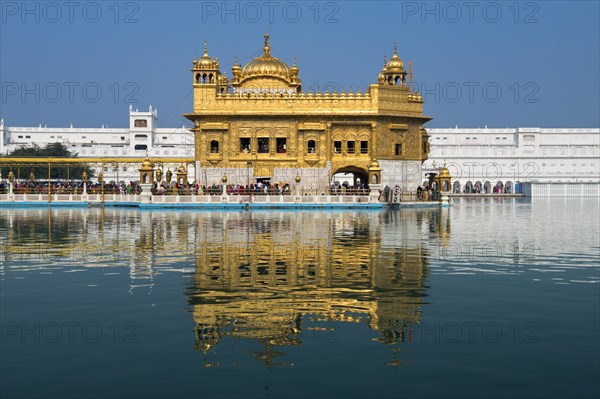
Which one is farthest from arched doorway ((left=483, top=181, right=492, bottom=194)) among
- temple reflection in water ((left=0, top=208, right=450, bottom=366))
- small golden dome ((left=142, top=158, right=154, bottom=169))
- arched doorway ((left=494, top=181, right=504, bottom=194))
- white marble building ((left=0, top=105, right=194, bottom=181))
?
temple reflection in water ((left=0, top=208, right=450, bottom=366))

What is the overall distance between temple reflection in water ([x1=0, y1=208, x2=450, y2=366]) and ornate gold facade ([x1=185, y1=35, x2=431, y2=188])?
18.5 metres

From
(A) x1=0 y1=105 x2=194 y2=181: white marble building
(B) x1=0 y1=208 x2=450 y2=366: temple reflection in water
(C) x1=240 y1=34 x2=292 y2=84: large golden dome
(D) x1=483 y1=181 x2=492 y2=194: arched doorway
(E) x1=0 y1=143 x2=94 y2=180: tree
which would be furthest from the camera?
(A) x1=0 y1=105 x2=194 y2=181: white marble building

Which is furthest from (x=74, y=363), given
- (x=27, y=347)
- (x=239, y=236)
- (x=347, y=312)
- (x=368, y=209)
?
(x=368, y=209)

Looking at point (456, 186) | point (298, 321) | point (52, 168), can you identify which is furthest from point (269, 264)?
point (456, 186)

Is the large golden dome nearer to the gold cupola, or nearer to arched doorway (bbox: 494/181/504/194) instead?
the gold cupola

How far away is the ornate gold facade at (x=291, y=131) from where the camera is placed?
4878 cm

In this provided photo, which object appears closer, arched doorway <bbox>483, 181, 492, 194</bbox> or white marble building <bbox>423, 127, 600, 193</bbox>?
arched doorway <bbox>483, 181, 492, 194</bbox>

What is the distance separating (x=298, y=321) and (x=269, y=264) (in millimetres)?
5946

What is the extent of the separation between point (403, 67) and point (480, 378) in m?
45.9

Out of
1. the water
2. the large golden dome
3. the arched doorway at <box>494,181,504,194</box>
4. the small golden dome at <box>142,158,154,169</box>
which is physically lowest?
the water

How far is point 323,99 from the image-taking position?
4909 centimetres

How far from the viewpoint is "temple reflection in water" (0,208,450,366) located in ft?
33.5

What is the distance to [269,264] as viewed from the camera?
16234mm

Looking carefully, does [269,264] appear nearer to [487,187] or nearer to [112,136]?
[487,187]
